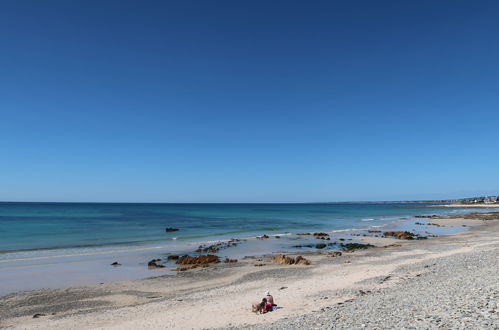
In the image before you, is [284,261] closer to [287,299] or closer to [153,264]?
[153,264]

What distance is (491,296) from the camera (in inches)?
445

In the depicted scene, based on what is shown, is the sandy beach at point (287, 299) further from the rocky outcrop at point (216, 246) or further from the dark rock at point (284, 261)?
the rocky outcrop at point (216, 246)

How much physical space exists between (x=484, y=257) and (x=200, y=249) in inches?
1021

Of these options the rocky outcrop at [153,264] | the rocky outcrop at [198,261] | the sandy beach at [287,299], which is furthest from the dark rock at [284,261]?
the rocky outcrop at [153,264]

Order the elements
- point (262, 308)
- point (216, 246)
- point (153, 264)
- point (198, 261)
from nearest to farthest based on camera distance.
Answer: point (262, 308), point (153, 264), point (198, 261), point (216, 246)

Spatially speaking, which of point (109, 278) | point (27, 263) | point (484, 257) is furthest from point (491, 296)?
point (27, 263)

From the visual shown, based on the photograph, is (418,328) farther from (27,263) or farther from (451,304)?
(27,263)

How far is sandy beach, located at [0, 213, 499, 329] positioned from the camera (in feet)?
35.8

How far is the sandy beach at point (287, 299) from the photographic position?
1091cm

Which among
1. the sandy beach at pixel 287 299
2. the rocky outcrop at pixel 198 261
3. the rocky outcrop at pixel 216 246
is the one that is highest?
the sandy beach at pixel 287 299

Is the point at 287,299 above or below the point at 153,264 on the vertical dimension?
above

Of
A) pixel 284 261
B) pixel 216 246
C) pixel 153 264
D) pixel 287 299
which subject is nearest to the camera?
pixel 287 299

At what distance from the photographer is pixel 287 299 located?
1577cm

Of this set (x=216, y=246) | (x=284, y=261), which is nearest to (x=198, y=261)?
(x=284, y=261)
